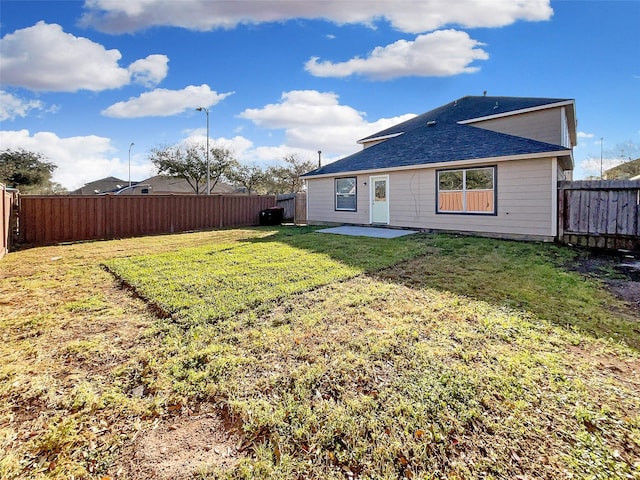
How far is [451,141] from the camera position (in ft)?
39.6

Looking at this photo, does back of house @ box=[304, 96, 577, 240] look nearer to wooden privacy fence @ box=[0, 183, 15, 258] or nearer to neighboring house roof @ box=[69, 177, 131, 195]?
wooden privacy fence @ box=[0, 183, 15, 258]

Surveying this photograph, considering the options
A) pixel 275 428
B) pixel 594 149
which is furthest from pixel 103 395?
pixel 594 149

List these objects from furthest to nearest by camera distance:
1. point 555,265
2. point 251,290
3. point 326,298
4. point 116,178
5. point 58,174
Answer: point 116,178
point 58,174
point 555,265
point 251,290
point 326,298

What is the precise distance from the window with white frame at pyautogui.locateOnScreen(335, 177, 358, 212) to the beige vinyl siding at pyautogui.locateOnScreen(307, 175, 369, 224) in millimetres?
172

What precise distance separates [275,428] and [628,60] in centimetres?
2464

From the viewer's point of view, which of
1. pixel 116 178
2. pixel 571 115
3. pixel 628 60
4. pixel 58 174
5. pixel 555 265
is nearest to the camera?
pixel 555 265

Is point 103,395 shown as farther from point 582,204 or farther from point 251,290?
point 582,204

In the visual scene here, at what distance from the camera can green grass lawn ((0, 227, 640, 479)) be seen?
6.04 feet

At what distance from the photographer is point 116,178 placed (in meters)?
48.1

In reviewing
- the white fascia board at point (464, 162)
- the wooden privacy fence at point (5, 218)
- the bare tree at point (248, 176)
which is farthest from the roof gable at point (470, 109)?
the bare tree at point (248, 176)

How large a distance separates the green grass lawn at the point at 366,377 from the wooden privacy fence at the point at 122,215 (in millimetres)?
7018

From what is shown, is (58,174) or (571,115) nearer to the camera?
(571,115)

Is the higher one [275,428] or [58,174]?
[58,174]

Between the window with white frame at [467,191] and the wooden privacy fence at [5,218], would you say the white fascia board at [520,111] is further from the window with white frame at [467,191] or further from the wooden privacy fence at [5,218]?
the wooden privacy fence at [5,218]
